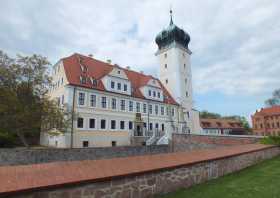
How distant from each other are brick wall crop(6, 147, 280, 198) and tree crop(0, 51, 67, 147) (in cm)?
1319

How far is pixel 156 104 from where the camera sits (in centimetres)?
3628

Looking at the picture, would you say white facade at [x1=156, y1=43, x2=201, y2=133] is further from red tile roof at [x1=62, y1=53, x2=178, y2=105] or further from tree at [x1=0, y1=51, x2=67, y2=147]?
tree at [x1=0, y1=51, x2=67, y2=147]

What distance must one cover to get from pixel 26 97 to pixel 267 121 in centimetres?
6775

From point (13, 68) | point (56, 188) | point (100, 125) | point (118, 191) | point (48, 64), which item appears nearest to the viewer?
point (56, 188)

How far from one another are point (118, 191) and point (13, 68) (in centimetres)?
1529

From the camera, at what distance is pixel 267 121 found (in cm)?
6406

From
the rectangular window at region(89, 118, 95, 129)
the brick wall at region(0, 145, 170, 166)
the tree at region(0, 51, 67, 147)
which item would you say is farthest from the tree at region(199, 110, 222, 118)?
the tree at region(0, 51, 67, 147)

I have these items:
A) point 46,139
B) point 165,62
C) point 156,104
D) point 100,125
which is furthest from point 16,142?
point 165,62

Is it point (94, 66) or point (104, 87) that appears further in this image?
point (94, 66)

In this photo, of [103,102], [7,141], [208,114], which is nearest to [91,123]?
[103,102]

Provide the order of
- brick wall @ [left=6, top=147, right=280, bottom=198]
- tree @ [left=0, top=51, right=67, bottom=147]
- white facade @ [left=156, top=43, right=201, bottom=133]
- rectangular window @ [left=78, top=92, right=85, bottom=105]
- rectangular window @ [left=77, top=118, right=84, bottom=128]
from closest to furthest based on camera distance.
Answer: brick wall @ [left=6, top=147, right=280, bottom=198]
tree @ [left=0, top=51, right=67, bottom=147]
rectangular window @ [left=77, top=118, right=84, bottom=128]
rectangular window @ [left=78, top=92, right=85, bottom=105]
white facade @ [left=156, top=43, right=201, bottom=133]

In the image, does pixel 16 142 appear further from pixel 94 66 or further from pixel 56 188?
pixel 56 188

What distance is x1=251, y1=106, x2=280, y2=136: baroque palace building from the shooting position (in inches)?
2412

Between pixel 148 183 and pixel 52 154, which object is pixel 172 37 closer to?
pixel 52 154
